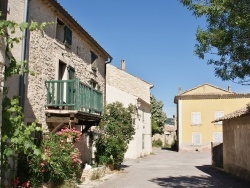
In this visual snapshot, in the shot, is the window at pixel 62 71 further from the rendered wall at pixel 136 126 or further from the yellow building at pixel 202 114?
the yellow building at pixel 202 114

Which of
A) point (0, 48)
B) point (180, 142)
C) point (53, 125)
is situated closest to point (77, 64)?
point (53, 125)

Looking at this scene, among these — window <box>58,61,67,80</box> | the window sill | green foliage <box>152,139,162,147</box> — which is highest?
the window sill

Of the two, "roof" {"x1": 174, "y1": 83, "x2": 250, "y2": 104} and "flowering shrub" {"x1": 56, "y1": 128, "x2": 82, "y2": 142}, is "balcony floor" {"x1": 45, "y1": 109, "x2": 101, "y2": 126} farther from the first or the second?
"roof" {"x1": 174, "y1": 83, "x2": 250, "y2": 104}

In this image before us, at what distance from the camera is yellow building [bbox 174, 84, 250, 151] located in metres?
41.0

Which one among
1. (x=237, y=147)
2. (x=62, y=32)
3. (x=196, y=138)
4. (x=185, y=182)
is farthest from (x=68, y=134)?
(x=196, y=138)

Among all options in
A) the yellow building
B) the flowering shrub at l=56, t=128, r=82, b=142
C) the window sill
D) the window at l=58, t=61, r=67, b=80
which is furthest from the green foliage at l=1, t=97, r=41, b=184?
the yellow building

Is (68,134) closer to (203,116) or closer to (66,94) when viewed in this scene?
(66,94)

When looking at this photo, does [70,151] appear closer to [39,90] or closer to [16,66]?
[39,90]

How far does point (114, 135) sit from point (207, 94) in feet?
85.2

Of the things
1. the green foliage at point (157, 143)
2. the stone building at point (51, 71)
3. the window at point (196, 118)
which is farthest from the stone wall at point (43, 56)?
the green foliage at point (157, 143)

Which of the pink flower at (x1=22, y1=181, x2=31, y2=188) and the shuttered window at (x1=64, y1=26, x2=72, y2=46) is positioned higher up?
the shuttered window at (x1=64, y1=26, x2=72, y2=46)

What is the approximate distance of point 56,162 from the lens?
1041cm

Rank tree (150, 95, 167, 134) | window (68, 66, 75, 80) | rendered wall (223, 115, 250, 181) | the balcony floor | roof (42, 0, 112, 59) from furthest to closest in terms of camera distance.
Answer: tree (150, 95, 167, 134) < rendered wall (223, 115, 250, 181) < window (68, 66, 75, 80) < roof (42, 0, 112, 59) < the balcony floor

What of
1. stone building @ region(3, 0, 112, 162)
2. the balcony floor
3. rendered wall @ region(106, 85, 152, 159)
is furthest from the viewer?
rendered wall @ region(106, 85, 152, 159)
